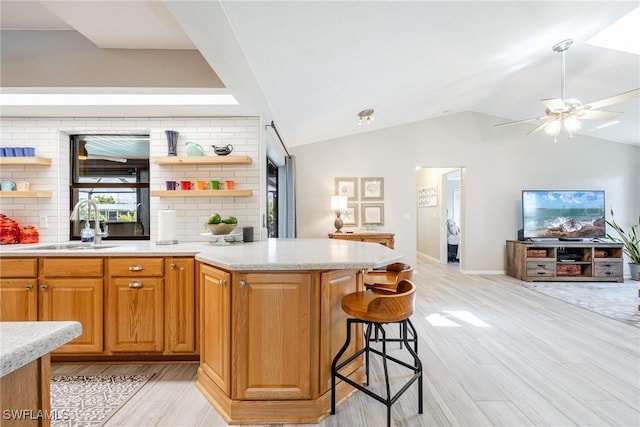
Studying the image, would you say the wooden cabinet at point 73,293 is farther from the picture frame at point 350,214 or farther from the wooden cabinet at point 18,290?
the picture frame at point 350,214

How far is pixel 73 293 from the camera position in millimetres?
2203

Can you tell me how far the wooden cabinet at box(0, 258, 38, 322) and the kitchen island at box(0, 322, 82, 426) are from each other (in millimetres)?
2158

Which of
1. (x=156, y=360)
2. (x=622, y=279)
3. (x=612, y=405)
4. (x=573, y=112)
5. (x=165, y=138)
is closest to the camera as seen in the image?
(x=612, y=405)

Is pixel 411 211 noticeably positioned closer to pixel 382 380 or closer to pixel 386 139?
pixel 386 139

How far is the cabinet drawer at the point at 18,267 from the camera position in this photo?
7.12 feet

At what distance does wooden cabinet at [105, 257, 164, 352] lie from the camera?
7.25 feet

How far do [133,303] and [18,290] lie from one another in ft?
2.80

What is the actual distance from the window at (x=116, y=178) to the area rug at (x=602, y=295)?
5460 mm

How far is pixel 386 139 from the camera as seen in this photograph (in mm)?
5781

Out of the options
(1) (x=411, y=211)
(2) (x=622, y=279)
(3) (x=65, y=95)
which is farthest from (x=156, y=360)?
(2) (x=622, y=279)

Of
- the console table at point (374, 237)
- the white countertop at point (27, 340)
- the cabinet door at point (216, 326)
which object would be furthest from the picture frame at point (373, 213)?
the white countertop at point (27, 340)

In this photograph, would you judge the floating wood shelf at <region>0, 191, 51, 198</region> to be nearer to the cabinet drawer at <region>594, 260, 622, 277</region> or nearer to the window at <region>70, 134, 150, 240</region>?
the window at <region>70, 134, 150, 240</region>

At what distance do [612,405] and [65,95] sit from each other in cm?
474

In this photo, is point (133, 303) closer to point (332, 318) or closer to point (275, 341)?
point (275, 341)
